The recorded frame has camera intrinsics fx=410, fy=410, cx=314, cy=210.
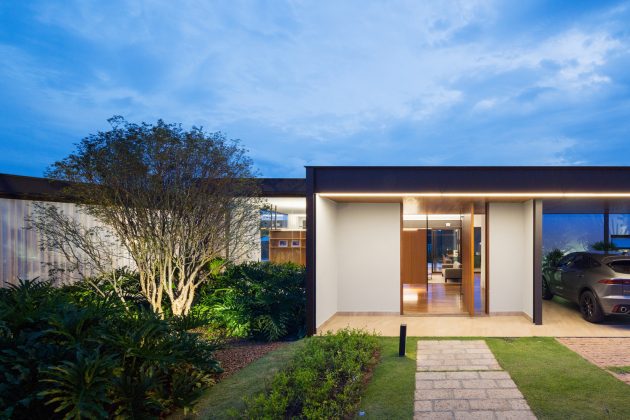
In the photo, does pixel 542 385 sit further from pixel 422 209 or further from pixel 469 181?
pixel 422 209

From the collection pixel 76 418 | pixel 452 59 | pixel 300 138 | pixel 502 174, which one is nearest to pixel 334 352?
pixel 76 418

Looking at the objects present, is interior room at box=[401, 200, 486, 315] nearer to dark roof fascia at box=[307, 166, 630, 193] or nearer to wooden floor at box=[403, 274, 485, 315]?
wooden floor at box=[403, 274, 485, 315]

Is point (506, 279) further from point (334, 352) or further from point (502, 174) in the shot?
point (334, 352)

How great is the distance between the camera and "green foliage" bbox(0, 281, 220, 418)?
3586 mm

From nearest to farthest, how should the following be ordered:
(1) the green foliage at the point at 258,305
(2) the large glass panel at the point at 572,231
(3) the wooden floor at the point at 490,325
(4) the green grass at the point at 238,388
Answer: (4) the green grass at the point at 238,388 → (1) the green foliage at the point at 258,305 → (3) the wooden floor at the point at 490,325 → (2) the large glass panel at the point at 572,231

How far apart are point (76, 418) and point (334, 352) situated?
340 cm

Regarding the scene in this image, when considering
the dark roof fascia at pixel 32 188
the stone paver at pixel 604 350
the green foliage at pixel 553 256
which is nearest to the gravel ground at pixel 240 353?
the dark roof fascia at pixel 32 188

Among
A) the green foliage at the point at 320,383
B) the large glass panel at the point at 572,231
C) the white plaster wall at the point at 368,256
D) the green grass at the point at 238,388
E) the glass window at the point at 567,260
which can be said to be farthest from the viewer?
the large glass panel at the point at 572,231

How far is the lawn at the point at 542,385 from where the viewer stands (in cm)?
424

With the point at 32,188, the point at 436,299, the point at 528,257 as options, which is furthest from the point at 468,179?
the point at 32,188

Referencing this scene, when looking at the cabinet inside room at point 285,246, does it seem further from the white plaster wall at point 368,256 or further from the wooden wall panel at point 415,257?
the white plaster wall at point 368,256

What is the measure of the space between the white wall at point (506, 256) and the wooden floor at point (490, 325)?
0.37 meters

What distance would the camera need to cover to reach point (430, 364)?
5.88m

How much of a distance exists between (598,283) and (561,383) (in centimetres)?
417
